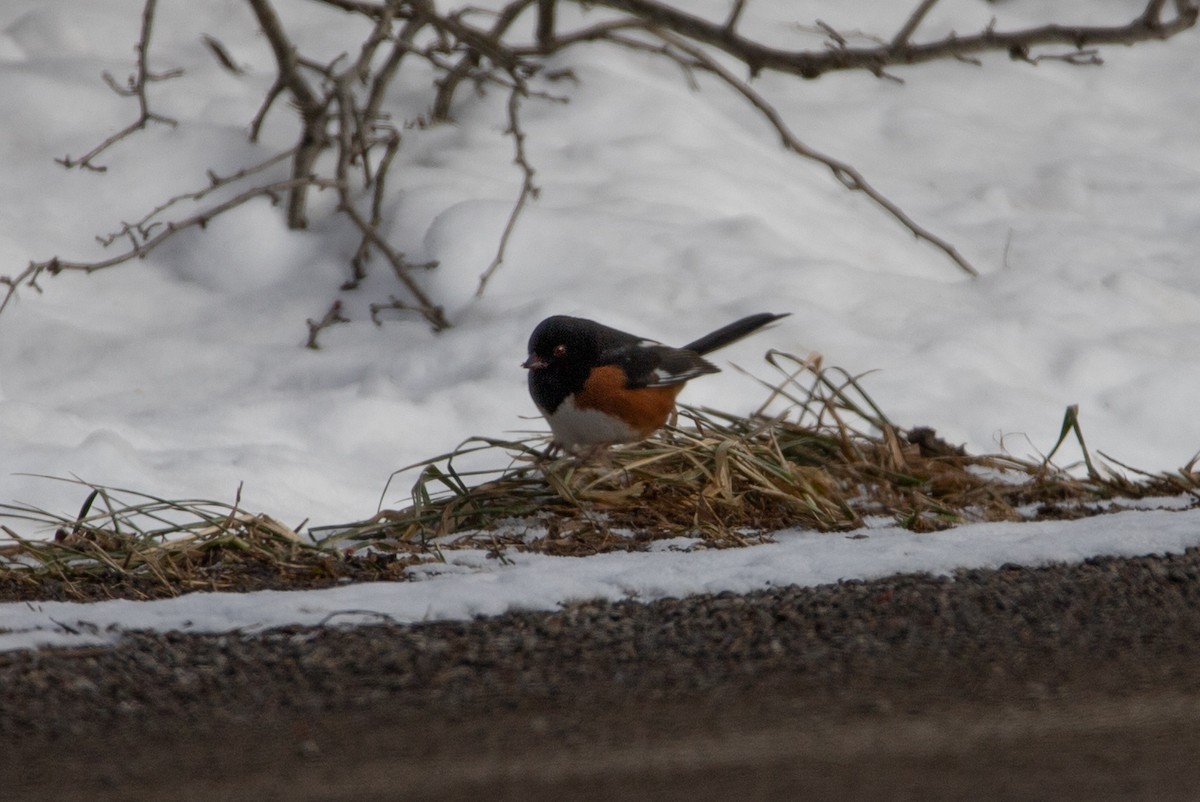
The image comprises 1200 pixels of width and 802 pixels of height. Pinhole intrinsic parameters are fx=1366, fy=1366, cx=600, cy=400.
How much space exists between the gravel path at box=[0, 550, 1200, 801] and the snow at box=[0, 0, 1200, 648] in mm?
452

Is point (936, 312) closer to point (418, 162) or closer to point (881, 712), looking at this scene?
point (418, 162)

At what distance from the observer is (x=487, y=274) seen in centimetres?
531

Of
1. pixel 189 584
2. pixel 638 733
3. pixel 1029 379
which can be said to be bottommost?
pixel 638 733

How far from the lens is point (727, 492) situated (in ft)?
10.9

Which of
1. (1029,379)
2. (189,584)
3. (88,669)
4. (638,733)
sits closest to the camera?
(638,733)

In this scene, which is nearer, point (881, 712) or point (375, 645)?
point (881, 712)

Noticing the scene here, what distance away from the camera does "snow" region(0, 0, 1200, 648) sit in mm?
4488

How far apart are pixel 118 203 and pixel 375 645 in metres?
4.42

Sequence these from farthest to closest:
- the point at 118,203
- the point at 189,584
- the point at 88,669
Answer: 1. the point at 118,203
2. the point at 189,584
3. the point at 88,669

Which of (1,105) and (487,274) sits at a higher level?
(1,105)

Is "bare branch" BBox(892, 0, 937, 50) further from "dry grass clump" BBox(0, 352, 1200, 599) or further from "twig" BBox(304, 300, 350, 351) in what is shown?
"twig" BBox(304, 300, 350, 351)

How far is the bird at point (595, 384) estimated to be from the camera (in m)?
3.70

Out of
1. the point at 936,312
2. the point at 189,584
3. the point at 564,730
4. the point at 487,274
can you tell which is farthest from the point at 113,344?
the point at 564,730

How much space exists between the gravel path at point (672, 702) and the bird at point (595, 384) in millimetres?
1318
